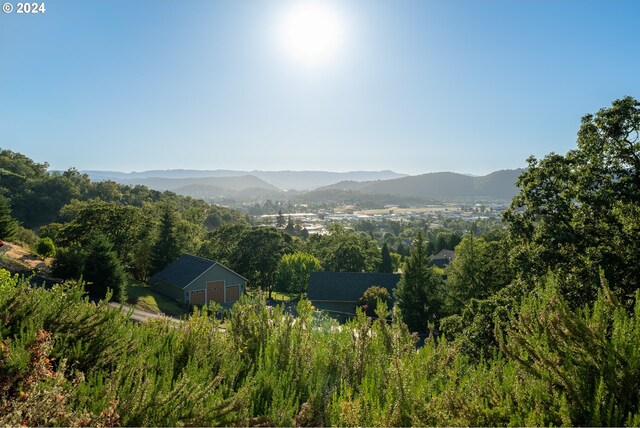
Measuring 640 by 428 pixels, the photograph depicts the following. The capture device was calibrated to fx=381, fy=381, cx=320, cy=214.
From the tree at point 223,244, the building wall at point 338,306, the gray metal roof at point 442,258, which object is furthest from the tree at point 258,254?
the gray metal roof at point 442,258

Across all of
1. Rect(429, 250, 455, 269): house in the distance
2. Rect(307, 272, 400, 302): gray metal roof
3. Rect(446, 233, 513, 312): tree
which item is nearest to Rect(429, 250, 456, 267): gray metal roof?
Rect(429, 250, 455, 269): house in the distance

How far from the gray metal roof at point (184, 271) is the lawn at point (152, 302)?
1.84 meters

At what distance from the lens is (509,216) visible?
15.9 meters

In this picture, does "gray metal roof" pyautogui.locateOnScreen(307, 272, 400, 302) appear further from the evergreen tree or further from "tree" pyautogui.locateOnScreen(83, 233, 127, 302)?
"tree" pyautogui.locateOnScreen(83, 233, 127, 302)

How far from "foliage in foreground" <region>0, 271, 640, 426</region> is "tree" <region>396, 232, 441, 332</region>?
1027 inches

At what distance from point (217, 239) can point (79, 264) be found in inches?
1079

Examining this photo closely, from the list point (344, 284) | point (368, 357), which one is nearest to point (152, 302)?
point (344, 284)

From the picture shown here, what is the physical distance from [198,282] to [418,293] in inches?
872

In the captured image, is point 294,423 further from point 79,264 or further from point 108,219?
point 108,219

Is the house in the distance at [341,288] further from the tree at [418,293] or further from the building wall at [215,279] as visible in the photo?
the tree at [418,293]

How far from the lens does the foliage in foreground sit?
3.95 metres

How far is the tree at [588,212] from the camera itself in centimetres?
1215

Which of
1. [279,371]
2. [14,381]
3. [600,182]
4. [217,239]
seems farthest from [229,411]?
[217,239]

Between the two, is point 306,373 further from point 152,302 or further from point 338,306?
point 338,306
